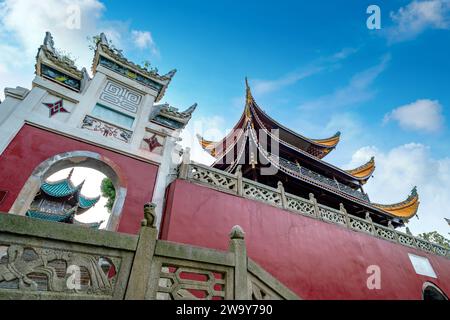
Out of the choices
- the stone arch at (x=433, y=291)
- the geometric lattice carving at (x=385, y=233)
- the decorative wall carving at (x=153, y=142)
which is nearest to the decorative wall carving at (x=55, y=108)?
the decorative wall carving at (x=153, y=142)

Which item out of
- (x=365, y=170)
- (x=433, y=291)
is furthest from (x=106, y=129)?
(x=365, y=170)

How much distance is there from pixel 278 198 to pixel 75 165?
5.39 meters

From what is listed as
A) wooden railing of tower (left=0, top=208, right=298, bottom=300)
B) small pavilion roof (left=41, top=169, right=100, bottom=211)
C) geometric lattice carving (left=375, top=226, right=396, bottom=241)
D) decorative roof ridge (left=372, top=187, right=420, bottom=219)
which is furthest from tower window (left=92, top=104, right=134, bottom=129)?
decorative roof ridge (left=372, top=187, right=420, bottom=219)

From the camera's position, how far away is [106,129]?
576 cm

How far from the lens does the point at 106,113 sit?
238 inches

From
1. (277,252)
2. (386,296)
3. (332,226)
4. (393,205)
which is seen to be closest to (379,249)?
(386,296)

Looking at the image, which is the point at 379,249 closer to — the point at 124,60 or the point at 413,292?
the point at 413,292

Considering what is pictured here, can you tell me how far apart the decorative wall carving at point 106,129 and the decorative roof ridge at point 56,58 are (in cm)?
139

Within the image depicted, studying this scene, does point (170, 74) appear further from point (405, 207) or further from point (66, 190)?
point (405, 207)

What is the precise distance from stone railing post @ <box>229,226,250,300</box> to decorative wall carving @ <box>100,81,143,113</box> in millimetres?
5259

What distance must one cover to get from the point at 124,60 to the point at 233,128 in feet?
26.4

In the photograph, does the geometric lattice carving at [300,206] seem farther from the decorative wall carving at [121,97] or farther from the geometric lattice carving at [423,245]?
the geometric lattice carving at [423,245]

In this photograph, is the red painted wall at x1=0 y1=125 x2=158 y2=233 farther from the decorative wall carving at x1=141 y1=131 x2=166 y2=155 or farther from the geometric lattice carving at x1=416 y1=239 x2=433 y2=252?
the geometric lattice carving at x1=416 y1=239 x2=433 y2=252

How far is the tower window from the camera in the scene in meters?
5.91
